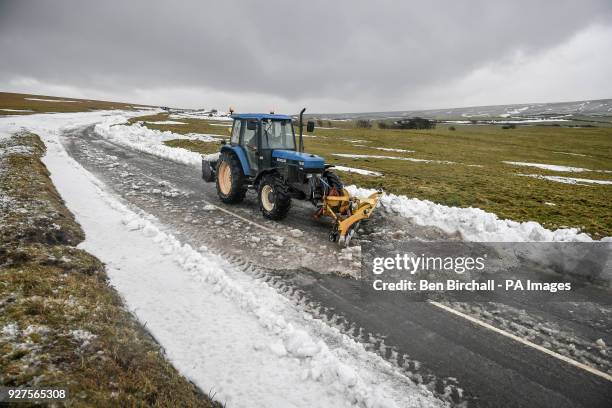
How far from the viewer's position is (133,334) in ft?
12.5

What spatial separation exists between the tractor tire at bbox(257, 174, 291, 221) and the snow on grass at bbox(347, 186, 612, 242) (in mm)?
3031

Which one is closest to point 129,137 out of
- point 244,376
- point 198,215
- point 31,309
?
point 198,215

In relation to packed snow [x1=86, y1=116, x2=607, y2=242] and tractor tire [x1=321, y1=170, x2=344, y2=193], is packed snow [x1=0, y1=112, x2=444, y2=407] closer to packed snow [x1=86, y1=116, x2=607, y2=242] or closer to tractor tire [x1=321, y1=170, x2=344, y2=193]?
tractor tire [x1=321, y1=170, x2=344, y2=193]

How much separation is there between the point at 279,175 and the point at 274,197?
0.62 meters

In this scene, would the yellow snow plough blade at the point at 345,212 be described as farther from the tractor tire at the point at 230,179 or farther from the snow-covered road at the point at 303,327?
the tractor tire at the point at 230,179

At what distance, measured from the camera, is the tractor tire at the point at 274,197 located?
324 inches

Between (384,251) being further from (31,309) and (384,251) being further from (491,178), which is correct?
(491,178)

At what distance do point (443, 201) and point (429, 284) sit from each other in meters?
6.09

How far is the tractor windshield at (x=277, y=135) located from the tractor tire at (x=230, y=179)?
1143 mm

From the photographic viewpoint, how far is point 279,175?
8.74 metres

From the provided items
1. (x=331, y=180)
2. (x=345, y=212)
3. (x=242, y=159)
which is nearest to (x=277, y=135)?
(x=242, y=159)

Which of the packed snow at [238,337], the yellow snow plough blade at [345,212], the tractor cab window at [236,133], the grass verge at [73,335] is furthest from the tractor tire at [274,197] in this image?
the grass verge at [73,335]

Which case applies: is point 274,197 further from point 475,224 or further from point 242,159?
point 475,224

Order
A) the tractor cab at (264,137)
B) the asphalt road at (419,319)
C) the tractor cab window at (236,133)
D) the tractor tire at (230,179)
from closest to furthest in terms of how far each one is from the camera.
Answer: the asphalt road at (419,319)
the tractor cab at (264,137)
the tractor tire at (230,179)
the tractor cab window at (236,133)
